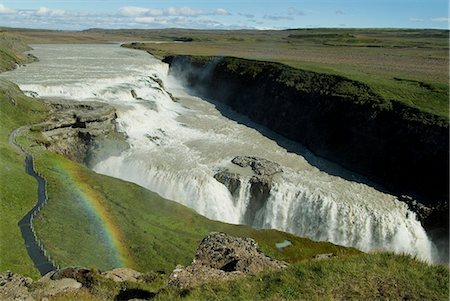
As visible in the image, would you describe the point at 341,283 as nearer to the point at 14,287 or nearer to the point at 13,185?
the point at 14,287

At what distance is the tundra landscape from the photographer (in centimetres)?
1374

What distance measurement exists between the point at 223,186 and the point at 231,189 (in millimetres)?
840

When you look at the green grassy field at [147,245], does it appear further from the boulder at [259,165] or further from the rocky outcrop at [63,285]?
the boulder at [259,165]

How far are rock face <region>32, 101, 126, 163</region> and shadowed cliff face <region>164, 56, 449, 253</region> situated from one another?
24.1m

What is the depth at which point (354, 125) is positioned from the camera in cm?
5009

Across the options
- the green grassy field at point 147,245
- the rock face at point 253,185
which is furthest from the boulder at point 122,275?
the rock face at point 253,185

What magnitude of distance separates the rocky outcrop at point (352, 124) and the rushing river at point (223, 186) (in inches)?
146

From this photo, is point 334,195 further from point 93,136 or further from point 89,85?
point 89,85

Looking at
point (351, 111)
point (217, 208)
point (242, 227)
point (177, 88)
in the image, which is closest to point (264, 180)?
point (217, 208)

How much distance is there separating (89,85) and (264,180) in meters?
36.3

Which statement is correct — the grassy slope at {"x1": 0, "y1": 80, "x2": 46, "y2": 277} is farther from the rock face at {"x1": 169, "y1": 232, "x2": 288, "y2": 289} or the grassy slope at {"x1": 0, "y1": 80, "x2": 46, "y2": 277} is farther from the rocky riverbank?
the rock face at {"x1": 169, "y1": 232, "x2": 288, "y2": 289}

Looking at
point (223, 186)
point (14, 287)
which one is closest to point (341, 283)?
point (14, 287)

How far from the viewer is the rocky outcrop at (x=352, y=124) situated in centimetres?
4109

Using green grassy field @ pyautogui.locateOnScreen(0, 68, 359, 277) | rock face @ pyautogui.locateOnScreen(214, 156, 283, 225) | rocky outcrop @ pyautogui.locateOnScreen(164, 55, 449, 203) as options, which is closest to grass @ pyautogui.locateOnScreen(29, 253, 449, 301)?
green grassy field @ pyautogui.locateOnScreen(0, 68, 359, 277)
